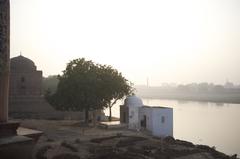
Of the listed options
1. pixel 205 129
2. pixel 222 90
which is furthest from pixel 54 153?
pixel 222 90

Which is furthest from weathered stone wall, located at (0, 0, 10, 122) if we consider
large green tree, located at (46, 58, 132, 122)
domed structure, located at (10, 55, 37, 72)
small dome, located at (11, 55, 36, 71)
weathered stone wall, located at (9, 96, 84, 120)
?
small dome, located at (11, 55, 36, 71)

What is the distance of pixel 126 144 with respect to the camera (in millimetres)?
21109

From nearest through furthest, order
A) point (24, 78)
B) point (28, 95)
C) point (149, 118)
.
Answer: point (149, 118) → point (28, 95) → point (24, 78)

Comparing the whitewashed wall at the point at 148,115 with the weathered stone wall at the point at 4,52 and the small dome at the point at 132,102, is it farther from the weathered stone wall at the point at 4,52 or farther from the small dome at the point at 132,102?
the weathered stone wall at the point at 4,52

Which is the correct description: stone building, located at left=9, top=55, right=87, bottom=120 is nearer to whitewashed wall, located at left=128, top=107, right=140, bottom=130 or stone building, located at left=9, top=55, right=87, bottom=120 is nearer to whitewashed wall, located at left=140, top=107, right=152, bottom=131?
whitewashed wall, located at left=128, top=107, right=140, bottom=130

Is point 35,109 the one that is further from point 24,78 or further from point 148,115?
point 148,115

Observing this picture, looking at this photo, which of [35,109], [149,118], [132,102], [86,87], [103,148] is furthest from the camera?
[35,109]

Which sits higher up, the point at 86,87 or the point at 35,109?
the point at 86,87

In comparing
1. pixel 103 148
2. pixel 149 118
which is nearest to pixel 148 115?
pixel 149 118

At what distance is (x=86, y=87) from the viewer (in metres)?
29.0

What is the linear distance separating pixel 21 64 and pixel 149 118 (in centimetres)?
2271

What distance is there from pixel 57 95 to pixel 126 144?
1243 cm

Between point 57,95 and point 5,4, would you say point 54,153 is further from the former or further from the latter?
point 57,95

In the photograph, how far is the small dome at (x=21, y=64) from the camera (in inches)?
1674
